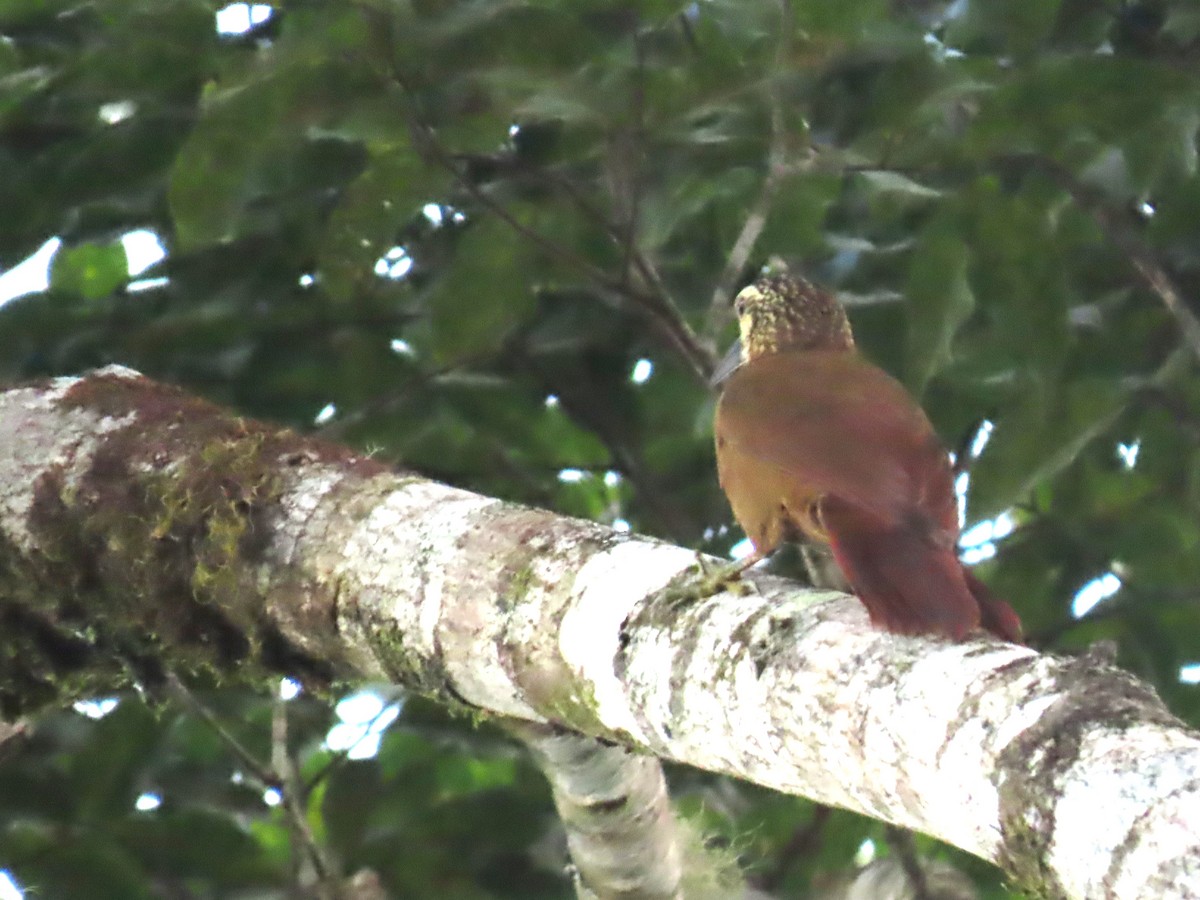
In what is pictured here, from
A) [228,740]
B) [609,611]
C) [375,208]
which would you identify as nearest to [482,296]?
[375,208]

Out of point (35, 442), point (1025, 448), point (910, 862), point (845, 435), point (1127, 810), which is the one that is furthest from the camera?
point (910, 862)

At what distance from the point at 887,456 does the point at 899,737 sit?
75 cm

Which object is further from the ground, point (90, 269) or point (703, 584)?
point (703, 584)

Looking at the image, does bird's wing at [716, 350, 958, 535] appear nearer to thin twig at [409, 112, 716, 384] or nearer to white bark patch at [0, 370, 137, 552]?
thin twig at [409, 112, 716, 384]

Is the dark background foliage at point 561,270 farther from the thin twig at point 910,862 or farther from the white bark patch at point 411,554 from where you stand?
the white bark patch at point 411,554

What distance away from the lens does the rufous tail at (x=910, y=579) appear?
1.27 metres

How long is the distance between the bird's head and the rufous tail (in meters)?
0.87

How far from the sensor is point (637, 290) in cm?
234

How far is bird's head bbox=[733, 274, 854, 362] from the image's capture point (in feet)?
8.47

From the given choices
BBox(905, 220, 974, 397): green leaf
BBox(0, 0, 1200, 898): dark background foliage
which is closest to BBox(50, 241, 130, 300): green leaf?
BBox(0, 0, 1200, 898): dark background foliage

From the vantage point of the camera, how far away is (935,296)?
2.10 metres

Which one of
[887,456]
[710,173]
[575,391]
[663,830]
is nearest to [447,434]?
[575,391]

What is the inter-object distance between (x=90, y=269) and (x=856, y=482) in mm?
1608

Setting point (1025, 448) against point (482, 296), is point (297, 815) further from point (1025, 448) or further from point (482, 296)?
point (1025, 448)
